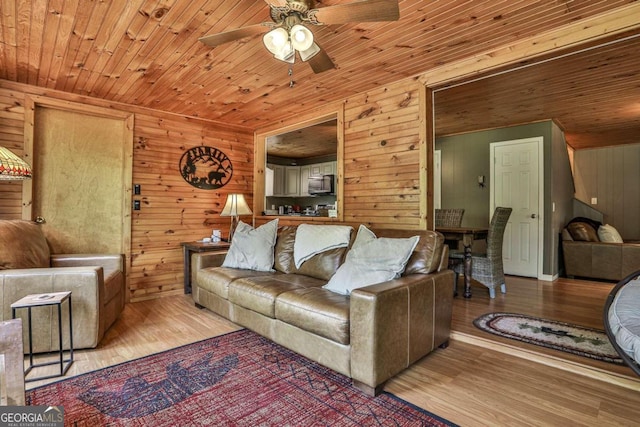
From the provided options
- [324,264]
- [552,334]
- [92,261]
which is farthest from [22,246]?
[552,334]

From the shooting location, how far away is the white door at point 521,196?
495 cm

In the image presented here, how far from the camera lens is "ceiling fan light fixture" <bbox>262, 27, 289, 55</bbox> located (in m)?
1.80

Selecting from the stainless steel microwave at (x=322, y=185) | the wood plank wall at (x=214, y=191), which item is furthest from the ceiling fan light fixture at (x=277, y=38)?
the stainless steel microwave at (x=322, y=185)

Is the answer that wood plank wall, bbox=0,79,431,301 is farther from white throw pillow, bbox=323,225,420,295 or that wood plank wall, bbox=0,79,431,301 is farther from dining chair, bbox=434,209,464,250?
dining chair, bbox=434,209,464,250

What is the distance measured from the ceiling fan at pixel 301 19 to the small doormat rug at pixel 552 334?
2506 mm

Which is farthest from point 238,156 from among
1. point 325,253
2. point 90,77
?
point 325,253

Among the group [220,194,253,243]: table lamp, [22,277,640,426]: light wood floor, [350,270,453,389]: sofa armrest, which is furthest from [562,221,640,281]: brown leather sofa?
[220,194,253,243]: table lamp

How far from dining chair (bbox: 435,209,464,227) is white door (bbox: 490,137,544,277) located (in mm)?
1091

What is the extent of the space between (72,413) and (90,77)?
2.90 metres

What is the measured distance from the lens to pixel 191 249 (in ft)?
13.2

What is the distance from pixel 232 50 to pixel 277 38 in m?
1.01

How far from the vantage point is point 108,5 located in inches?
81.7

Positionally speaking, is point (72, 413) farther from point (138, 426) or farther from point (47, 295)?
point (47, 295)

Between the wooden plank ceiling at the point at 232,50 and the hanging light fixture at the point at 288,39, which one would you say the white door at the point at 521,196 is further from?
the hanging light fixture at the point at 288,39
